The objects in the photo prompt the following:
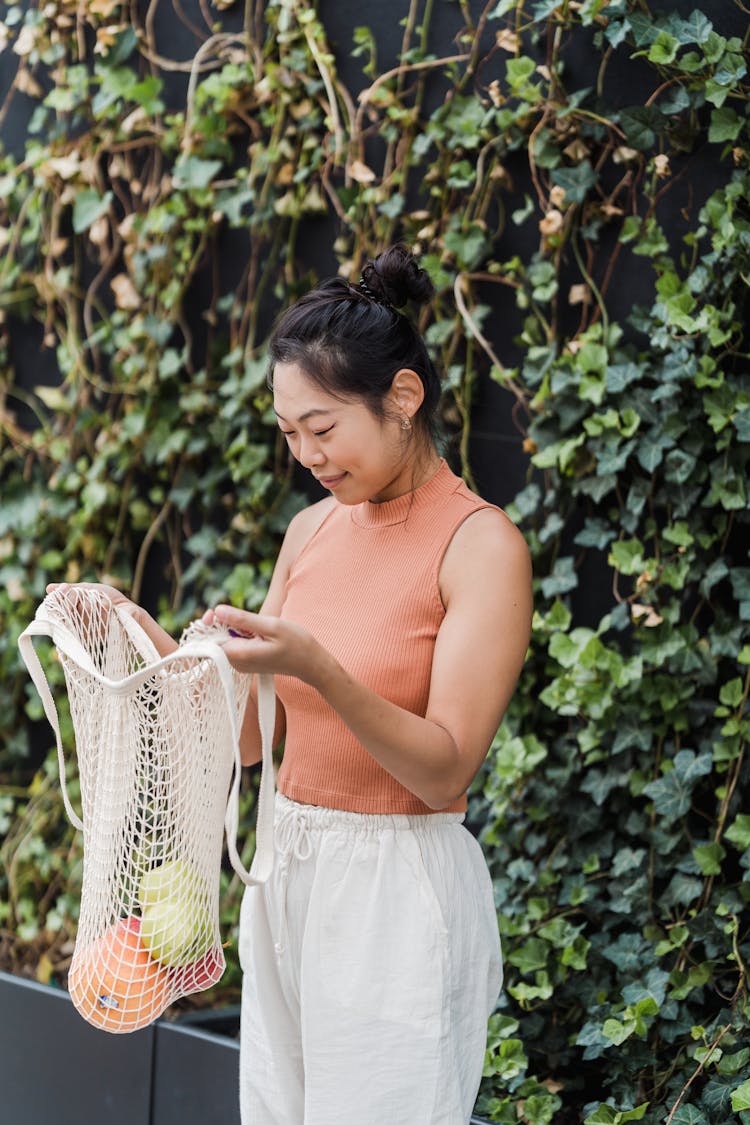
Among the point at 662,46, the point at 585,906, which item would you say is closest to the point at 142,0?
the point at 662,46

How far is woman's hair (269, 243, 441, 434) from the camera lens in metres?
1.62

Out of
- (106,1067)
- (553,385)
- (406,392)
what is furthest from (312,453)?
(106,1067)

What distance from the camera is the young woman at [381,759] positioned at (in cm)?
155

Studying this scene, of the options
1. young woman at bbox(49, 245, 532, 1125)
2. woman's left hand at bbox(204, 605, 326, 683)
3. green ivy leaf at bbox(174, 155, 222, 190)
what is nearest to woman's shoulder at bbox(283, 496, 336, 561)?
young woman at bbox(49, 245, 532, 1125)

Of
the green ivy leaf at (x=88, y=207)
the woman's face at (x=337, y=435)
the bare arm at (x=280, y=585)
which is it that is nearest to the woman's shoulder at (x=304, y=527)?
the bare arm at (x=280, y=585)

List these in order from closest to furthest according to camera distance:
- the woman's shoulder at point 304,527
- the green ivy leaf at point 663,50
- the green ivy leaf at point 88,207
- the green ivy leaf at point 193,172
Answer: the woman's shoulder at point 304,527, the green ivy leaf at point 663,50, the green ivy leaf at point 193,172, the green ivy leaf at point 88,207

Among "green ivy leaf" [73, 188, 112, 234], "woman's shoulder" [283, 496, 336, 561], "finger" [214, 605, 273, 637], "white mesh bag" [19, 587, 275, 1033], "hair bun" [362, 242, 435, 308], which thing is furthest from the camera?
"green ivy leaf" [73, 188, 112, 234]

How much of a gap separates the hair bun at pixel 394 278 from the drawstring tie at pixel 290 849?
63 cm

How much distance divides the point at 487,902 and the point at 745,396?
2.93ft

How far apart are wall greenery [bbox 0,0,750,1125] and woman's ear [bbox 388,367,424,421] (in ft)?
2.14

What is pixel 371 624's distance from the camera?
1.64 metres

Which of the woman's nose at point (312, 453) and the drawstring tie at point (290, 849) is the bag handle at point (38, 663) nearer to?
the drawstring tie at point (290, 849)

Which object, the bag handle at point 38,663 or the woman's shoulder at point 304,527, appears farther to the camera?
the woman's shoulder at point 304,527

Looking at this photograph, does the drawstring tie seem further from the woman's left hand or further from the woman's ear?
the woman's ear
